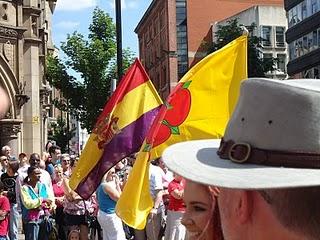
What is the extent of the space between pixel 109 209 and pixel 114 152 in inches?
93.5

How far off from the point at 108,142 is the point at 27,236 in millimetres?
3581

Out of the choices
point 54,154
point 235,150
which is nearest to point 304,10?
point 54,154

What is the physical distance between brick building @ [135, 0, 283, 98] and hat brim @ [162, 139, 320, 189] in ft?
210

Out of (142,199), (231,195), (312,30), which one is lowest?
(142,199)

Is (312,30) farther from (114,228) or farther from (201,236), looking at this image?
(201,236)

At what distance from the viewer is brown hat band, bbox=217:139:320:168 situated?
1.41 meters

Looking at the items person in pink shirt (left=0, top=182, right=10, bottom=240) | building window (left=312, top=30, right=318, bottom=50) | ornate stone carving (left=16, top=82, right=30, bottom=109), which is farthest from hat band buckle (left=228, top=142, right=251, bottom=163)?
building window (left=312, top=30, right=318, bottom=50)

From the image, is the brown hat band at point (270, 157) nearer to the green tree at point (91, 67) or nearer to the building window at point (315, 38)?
the green tree at point (91, 67)

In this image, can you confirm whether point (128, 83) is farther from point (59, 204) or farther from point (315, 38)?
point (315, 38)

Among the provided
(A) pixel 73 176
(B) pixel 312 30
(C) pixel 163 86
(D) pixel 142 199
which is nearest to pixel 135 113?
(A) pixel 73 176

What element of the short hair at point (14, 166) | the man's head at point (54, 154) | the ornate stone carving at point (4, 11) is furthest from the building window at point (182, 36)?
the short hair at point (14, 166)

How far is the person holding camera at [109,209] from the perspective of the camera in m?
9.37

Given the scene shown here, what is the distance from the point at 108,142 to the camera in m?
7.37

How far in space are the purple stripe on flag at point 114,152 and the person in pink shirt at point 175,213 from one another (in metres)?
1.78
